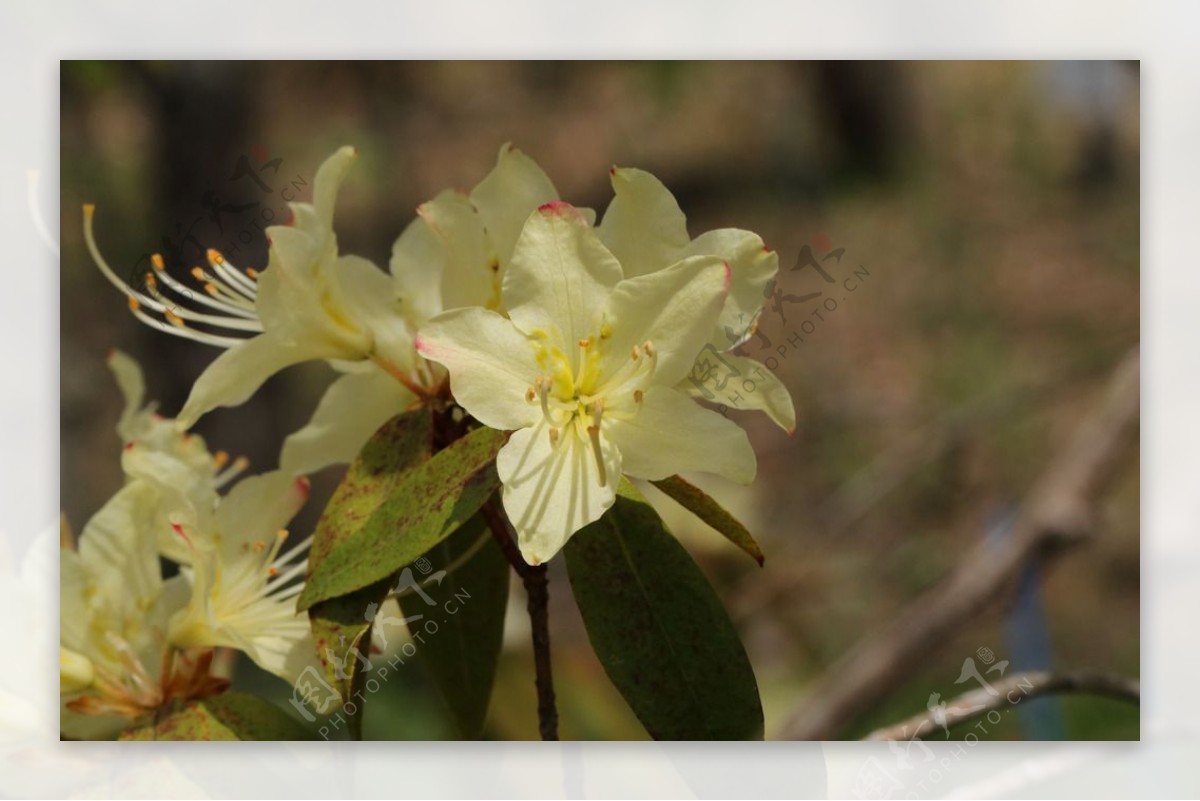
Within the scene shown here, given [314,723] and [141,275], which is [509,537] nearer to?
[314,723]

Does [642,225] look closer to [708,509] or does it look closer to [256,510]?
[708,509]

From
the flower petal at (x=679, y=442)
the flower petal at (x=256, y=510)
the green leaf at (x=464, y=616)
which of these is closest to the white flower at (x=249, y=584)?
the flower petal at (x=256, y=510)

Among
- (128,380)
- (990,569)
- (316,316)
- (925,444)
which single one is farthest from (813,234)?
(128,380)

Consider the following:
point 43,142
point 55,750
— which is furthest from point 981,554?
point 43,142

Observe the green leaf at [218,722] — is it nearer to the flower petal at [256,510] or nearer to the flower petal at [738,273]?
the flower petal at [256,510]

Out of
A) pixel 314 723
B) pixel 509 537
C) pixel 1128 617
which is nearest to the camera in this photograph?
pixel 509 537

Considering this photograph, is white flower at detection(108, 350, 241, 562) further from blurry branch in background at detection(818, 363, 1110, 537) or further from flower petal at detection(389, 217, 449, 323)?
blurry branch in background at detection(818, 363, 1110, 537)

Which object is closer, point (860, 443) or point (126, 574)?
point (126, 574)

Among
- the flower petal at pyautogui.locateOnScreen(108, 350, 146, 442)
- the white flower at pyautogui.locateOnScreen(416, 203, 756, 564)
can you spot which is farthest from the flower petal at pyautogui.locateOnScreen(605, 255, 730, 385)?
the flower petal at pyautogui.locateOnScreen(108, 350, 146, 442)
